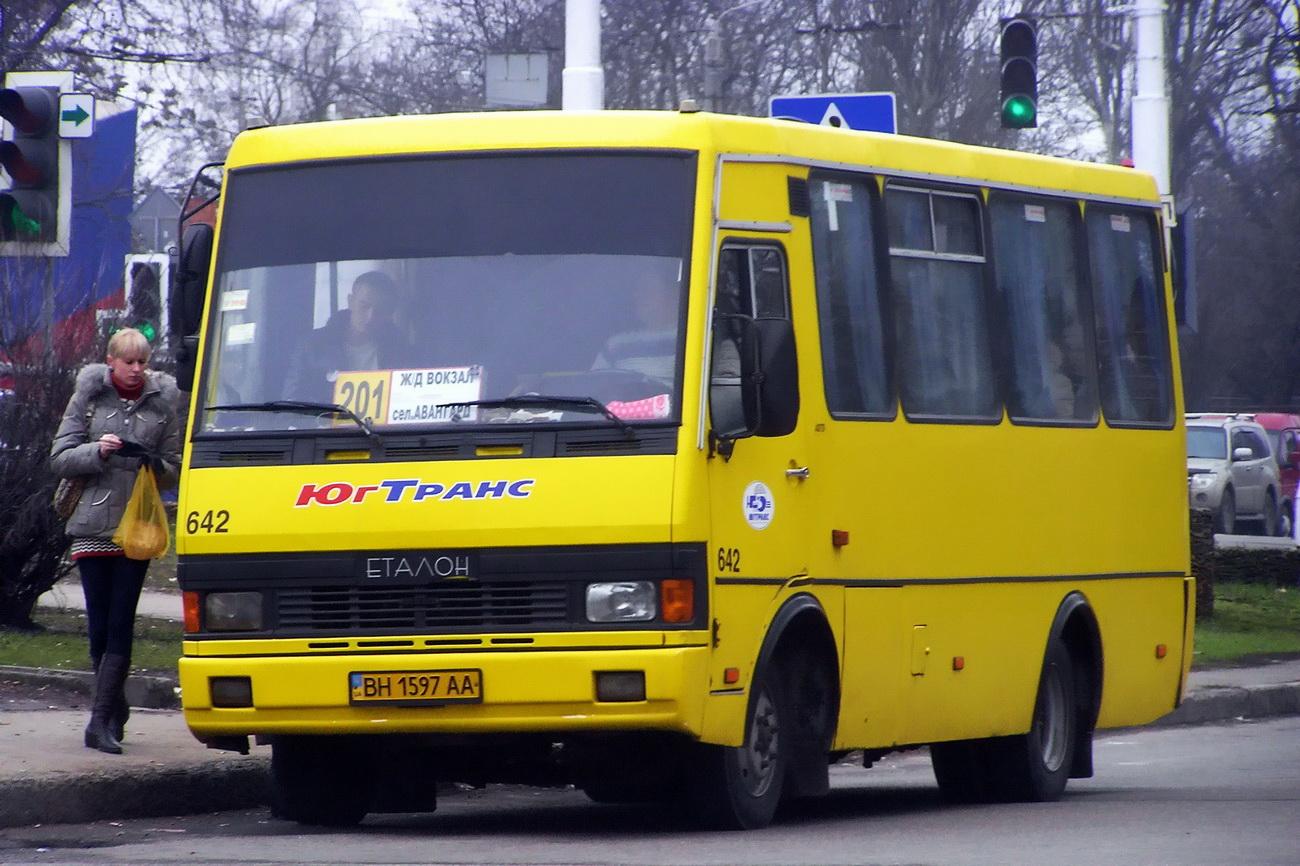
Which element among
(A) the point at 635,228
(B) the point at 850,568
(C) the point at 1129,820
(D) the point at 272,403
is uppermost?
(A) the point at 635,228

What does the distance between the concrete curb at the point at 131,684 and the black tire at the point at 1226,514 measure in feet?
91.4

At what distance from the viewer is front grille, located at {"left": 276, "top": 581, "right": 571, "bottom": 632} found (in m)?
8.30

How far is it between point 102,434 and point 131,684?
2596 mm

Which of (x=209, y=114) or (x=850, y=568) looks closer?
(x=850, y=568)

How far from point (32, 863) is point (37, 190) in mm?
4214

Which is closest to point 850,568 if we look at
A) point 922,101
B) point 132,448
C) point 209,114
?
point 132,448

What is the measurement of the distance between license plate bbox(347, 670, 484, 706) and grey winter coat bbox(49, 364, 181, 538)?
2329mm

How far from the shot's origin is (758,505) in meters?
8.73

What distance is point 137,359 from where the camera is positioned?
10.4 metres

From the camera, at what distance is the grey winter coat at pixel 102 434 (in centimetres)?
1027

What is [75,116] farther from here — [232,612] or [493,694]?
[493,694]

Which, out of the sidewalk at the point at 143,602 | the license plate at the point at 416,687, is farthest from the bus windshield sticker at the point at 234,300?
the sidewalk at the point at 143,602

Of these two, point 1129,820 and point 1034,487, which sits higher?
point 1034,487

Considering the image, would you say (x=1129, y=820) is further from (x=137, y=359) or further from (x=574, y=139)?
(x=137, y=359)
